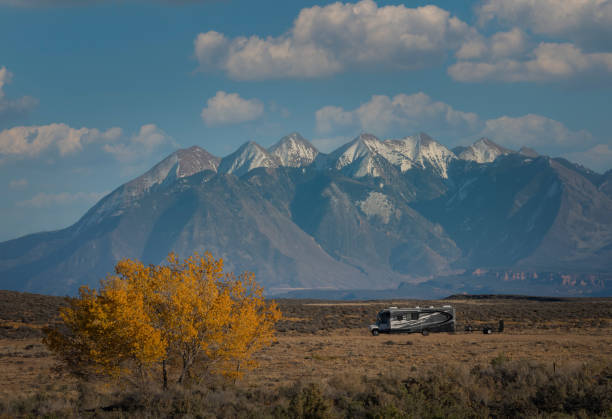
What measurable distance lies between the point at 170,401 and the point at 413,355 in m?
24.3

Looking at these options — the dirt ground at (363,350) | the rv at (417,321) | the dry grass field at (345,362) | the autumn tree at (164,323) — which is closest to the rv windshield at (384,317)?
the rv at (417,321)

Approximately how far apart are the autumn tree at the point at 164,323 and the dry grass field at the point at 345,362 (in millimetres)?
1734

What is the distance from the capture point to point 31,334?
6100 centimetres

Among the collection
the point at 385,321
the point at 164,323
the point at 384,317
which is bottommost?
the point at 385,321

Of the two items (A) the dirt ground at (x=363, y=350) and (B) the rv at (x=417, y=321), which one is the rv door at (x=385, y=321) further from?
(A) the dirt ground at (x=363, y=350)

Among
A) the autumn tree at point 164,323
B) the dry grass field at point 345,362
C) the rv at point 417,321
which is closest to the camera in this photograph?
the autumn tree at point 164,323

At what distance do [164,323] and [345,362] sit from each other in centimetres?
1883

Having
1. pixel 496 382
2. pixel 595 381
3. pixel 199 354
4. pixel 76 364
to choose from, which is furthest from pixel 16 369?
pixel 595 381

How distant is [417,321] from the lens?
2354 inches

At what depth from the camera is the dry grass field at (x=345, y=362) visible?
24.2m

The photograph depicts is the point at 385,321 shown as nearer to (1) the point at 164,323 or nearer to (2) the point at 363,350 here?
(2) the point at 363,350

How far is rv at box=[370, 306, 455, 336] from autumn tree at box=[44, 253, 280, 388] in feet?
114

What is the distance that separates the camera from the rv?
196 feet

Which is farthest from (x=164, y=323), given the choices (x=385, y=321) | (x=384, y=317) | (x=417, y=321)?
(x=417, y=321)
